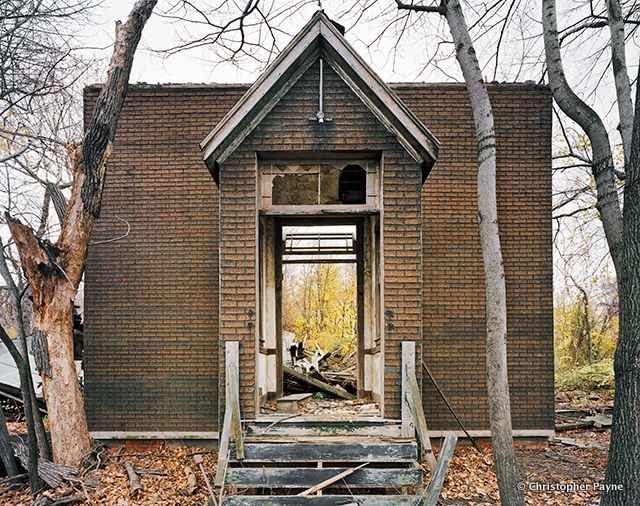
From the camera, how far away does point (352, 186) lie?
355 inches

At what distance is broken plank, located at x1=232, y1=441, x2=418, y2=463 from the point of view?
682 cm

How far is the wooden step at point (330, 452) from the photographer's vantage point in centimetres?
682

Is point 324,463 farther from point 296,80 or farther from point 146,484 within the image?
point 296,80

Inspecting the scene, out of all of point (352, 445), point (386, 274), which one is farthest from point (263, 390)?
point (386, 274)

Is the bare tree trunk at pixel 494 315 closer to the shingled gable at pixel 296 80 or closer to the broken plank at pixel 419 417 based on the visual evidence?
the shingled gable at pixel 296 80

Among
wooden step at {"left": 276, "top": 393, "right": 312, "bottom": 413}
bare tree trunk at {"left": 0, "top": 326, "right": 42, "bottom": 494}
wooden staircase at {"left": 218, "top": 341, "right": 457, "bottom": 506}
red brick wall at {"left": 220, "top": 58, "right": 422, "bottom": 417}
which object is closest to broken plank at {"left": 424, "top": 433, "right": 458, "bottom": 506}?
wooden staircase at {"left": 218, "top": 341, "right": 457, "bottom": 506}

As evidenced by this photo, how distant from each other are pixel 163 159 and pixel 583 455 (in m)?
9.50

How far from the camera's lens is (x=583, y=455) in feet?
32.8

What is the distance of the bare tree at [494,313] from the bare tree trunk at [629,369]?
130 centimetres

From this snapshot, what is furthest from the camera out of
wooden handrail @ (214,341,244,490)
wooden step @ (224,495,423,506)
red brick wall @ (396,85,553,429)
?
red brick wall @ (396,85,553,429)

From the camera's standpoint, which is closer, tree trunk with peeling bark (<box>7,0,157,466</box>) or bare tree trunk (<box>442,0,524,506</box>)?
bare tree trunk (<box>442,0,524,506</box>)

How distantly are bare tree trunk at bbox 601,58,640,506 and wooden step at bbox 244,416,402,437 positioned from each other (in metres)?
2.49

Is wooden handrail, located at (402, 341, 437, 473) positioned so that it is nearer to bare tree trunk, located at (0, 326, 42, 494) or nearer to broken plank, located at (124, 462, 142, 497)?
broken plank, located at (124, 462, 142, 497)

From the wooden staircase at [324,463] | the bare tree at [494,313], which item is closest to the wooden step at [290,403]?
the wooden staircase at [324,463]
